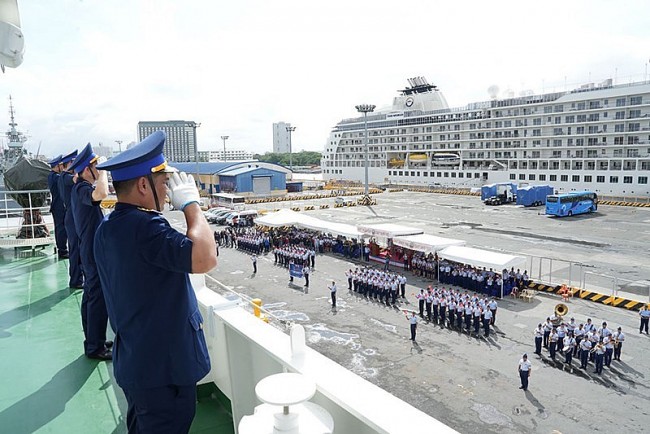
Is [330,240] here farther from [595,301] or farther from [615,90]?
[615,90]

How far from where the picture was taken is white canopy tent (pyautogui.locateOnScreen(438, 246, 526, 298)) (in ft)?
50.6

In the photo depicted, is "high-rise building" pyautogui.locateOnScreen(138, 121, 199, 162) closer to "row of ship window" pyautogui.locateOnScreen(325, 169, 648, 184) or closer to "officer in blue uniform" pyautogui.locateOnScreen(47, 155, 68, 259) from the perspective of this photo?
"row of ship window" pyautogui.locateOnScreen(325, 169, 648, 184)

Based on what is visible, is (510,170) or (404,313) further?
(510,170)

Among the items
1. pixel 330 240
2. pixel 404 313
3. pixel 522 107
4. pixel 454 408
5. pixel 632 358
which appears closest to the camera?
pixel 454 408

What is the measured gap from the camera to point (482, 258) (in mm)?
16016

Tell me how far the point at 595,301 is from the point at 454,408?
919 centimetres

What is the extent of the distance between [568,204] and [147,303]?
38691mm

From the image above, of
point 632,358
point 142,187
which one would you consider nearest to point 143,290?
point 142,187

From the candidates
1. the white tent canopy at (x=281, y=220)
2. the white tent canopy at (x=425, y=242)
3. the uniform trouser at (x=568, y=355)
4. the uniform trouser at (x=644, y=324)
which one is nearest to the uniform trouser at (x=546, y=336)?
the uniform trouser at (x=568, y=355)

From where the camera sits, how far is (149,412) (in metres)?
2.21

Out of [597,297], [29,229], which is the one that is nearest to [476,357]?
[597,297]

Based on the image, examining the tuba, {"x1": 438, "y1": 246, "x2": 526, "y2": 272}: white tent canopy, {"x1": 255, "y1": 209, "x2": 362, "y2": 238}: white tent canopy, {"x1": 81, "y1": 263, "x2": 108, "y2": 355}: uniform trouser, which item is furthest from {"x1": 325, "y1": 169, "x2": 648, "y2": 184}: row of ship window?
{"x1": 81, "y1": 263, "x2": 108, "y2": 355}: uniform trouser

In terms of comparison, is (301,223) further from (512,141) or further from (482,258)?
(512,141)

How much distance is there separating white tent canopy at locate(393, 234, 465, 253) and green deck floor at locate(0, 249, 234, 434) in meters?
13.8
